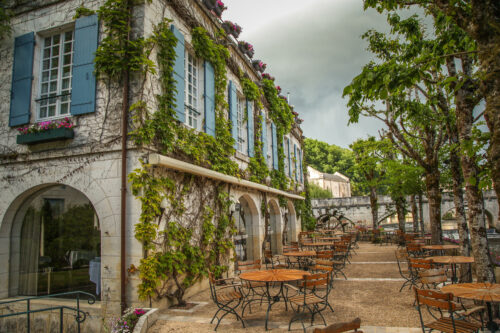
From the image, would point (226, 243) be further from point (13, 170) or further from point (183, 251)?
point (13, 170)

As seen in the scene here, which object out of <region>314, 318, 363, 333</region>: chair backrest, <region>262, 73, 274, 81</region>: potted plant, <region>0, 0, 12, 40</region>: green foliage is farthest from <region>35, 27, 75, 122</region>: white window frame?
<region>262, 73, 274, 81</region>: potted plant

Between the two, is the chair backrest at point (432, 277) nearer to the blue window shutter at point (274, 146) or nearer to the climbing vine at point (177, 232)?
the climbing vine at point (177, 232)

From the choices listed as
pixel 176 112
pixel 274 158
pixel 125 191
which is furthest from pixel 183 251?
pixel 274 158

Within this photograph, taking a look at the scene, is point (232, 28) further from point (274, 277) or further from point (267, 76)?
point (274, 277)

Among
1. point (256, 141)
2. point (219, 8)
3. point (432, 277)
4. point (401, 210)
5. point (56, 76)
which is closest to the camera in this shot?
point (432, 277)

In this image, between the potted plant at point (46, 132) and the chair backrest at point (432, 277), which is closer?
the chair backrest at point (432, 277)

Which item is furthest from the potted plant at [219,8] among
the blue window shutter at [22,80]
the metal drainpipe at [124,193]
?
the blue window shutter at [22,80]

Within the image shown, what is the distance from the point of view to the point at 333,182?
158 feet

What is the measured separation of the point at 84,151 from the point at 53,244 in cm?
282

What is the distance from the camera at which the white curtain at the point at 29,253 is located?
6.87m

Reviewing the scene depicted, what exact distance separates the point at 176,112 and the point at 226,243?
3.44 m

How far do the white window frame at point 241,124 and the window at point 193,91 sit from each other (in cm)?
230

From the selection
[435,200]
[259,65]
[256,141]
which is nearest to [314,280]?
[256,141]

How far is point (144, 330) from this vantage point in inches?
188
